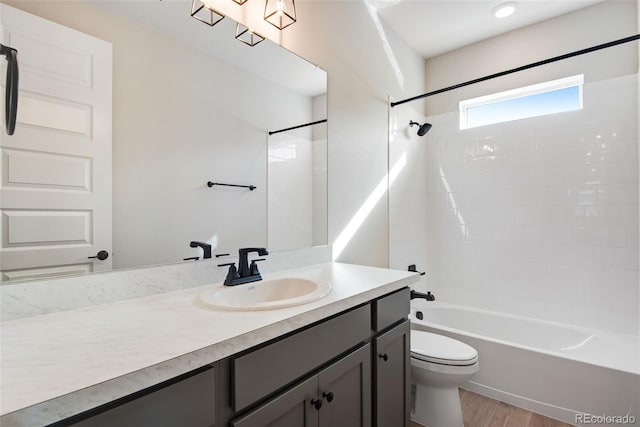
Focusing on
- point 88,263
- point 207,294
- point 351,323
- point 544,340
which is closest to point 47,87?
point 88,263

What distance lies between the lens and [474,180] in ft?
9.12

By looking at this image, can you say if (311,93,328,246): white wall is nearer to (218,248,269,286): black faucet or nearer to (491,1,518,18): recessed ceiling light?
(218,248,269,286): black faucet

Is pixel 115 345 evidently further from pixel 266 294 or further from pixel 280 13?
pixel 280 13

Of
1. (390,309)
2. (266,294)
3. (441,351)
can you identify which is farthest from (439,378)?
(266,294)

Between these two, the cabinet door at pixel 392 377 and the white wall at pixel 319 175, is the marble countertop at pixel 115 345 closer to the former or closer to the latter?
the cabinet door at pixel 392 377

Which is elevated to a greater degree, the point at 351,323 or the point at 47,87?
the point at 47,87

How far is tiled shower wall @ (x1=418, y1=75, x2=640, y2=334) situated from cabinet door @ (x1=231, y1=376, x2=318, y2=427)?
5.83 feet

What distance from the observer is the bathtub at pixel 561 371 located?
1.72 metres

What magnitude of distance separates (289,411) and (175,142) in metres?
1.01

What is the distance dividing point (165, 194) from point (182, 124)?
0.94 feet

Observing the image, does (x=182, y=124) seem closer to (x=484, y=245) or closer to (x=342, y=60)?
(x=342, y=60)

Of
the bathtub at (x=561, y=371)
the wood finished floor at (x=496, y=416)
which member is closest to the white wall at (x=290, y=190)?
the bathtub at (x=561, y=371)

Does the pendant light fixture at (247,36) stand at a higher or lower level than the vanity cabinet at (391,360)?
higher

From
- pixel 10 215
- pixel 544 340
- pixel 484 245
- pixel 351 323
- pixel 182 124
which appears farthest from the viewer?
pixel 484 245
